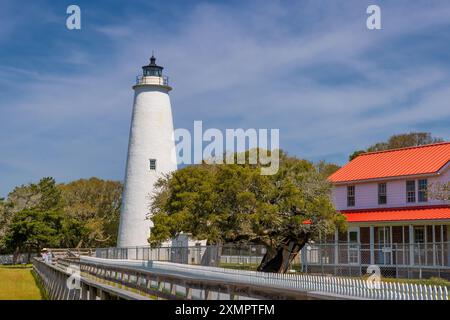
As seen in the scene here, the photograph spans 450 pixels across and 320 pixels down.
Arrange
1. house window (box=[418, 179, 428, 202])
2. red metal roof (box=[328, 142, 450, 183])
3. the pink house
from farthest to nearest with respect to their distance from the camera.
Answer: red metal roof (box=[328, 142, 450, 183]), house window (box=[418, 179, 428, 202]), the pink house

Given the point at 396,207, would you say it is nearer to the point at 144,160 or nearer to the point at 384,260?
the point at 384,260

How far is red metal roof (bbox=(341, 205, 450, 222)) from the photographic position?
4069 cm

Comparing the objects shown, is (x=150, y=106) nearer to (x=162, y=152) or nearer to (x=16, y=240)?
(x=162, y=152)

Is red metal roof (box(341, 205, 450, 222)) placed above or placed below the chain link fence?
above

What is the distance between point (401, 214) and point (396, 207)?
8.10ft

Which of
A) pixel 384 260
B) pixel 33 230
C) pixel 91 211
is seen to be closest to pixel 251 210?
pixel 384 260

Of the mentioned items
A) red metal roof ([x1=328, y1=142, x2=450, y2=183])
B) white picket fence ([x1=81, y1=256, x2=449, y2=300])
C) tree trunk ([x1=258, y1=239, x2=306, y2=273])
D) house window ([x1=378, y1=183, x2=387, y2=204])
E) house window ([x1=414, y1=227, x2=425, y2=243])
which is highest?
red metal roof ([x1=328, y1=142, x2=450, y2=183])

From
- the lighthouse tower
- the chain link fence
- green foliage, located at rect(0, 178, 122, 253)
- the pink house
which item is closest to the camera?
the chain link fence

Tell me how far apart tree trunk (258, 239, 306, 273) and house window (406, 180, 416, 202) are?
28.3 ft

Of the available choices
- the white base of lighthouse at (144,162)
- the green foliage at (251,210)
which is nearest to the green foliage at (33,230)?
the white base of lighthouse at (144,162)

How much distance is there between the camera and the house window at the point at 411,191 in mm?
44719

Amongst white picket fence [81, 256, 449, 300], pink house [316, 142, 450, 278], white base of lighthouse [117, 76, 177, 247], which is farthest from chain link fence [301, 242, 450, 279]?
white base of lighthouse [117, 76, 177, 247]

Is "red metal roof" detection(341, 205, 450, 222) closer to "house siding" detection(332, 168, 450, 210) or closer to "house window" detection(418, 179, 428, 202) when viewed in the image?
"house siding" detection(332, 168, 450, 210)
